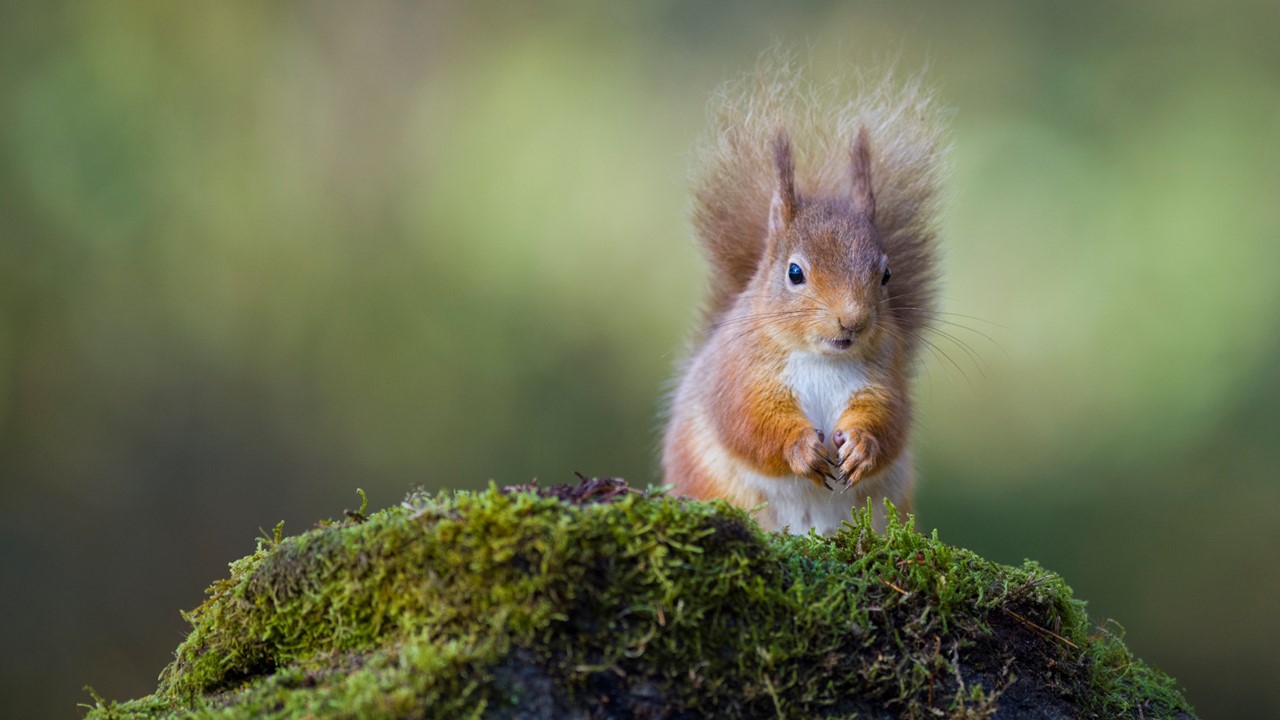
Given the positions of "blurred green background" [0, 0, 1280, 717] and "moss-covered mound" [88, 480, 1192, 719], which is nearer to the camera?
"moss-covered mound" [88, 480, 1192, 719]

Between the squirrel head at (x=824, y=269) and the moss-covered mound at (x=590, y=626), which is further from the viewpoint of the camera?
the squirrel head at (x=824, y=269)

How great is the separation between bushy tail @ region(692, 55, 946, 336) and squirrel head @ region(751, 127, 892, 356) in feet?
0.71

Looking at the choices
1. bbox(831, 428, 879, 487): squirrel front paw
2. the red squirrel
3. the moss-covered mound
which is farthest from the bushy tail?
the moss-covered mound

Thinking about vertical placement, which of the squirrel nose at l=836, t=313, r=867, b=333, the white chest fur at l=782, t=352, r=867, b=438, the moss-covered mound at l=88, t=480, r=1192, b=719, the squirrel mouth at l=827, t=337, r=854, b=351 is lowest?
the moss-covered mound at l=88, t=480, r=1192, b=719

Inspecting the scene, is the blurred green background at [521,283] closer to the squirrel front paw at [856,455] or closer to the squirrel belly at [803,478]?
the squirrel belly at [803,478]

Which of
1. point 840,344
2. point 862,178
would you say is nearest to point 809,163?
point 862,178

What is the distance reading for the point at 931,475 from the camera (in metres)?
5.44

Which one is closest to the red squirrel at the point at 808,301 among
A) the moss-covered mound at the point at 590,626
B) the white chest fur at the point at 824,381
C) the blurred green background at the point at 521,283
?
the white chest fur at the point at 824,381

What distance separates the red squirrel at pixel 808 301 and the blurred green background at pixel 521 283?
2.05 m

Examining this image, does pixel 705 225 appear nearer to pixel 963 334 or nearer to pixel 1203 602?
pixel 963 334

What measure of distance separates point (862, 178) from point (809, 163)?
1.39ft

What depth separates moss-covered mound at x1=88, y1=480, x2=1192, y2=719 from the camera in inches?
46.8

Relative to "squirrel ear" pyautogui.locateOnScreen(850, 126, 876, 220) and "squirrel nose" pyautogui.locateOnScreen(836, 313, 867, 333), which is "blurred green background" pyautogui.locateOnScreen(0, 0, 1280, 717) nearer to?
"squirrel ear" pyautogui.locateOnScreen(850, 126, 876, 220)

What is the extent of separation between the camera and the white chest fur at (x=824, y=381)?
249 cm
